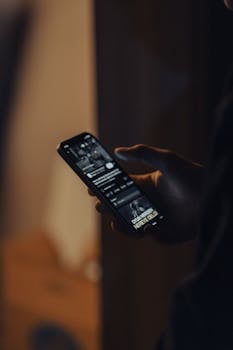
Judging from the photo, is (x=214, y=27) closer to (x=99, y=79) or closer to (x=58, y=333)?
(x=99, y=79)

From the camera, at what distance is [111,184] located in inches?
28.7

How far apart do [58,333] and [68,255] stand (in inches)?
5.9

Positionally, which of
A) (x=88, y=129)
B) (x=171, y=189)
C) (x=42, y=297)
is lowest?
(x=42, y=297)

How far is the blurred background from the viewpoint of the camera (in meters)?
1.09

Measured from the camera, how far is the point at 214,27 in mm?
1058

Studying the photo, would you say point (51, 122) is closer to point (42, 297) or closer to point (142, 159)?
point (42, 297)

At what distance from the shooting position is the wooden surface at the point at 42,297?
4.72 ft

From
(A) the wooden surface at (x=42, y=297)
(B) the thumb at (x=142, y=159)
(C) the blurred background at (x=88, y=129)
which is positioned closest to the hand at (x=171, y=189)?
(B) the thumb at (x=142, y=159)

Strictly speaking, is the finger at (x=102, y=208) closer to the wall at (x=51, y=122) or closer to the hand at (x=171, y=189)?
the hand at (x=171, y=189)

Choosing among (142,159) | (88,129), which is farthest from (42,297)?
(142,159)

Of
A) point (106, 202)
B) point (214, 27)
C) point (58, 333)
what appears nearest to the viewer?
point (106, 202)

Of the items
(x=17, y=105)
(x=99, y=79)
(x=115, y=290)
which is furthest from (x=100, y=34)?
(x=17, y=105)

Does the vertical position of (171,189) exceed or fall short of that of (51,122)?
it exceeds it

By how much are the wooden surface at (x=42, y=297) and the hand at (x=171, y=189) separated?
71 cm
